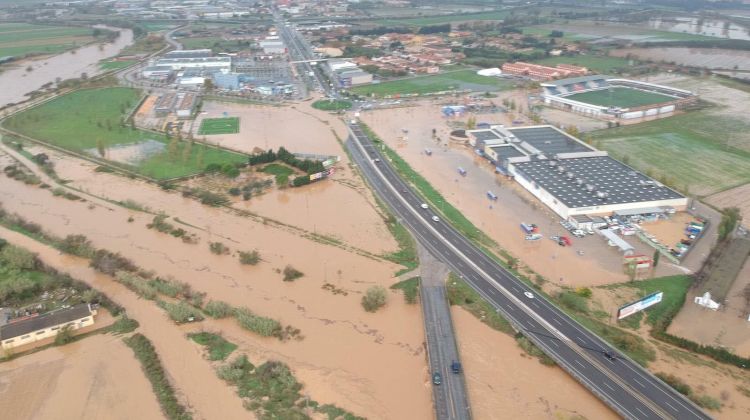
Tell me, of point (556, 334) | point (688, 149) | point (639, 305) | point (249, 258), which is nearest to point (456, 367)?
point (556, 334)

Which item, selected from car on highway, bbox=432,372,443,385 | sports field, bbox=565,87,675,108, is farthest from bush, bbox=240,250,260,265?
sports field, bbox=565,87,675,108

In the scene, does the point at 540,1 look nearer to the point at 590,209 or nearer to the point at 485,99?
the point at 485,99

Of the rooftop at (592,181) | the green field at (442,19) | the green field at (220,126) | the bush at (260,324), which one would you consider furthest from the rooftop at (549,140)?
the green field at (442,19)

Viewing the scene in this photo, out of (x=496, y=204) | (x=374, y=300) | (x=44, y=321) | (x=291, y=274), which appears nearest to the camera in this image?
(x=44, y=321)

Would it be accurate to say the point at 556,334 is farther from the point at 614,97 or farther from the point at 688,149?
the point at 614,97

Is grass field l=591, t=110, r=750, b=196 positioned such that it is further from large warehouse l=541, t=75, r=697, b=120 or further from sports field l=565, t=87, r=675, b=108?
sports field l=565, t=87, r=675, b=108

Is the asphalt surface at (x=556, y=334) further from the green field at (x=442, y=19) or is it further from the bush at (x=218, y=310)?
the green field at (x=442, y=19)

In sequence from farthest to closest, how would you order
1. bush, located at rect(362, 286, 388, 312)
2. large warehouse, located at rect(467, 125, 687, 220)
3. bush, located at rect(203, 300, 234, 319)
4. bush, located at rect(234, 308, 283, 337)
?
1. large warehouse, located at rect(467, 125, 687, 220)
2. bush, located at rect(362, 286, 388, 312)
3. bush, located at rect(203, 300, 234, 319)
4. bush, located at rect(234, 308, 283, 337)
